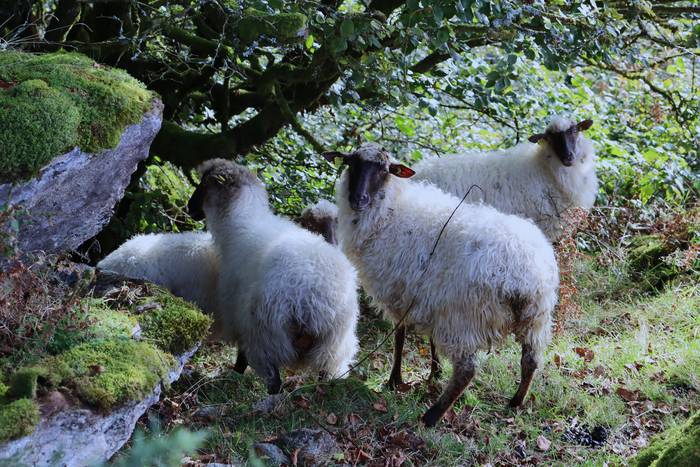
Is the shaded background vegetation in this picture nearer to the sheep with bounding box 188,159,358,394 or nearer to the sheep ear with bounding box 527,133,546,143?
the sheep ear with bounding box 527,133,546,143

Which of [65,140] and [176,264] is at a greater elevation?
[65,140]

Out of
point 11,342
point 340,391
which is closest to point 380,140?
point 340,391

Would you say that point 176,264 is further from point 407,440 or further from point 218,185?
point 407,440

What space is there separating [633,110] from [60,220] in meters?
8.79

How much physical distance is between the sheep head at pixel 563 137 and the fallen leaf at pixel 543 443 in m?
3.30

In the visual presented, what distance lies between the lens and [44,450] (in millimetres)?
3223

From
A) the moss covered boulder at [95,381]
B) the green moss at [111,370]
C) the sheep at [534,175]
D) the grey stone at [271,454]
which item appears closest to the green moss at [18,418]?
the moss covered boulder at [95,381]

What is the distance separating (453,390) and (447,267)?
755 millimetres

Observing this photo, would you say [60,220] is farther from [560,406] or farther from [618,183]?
[618,183]

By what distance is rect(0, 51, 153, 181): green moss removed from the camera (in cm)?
386

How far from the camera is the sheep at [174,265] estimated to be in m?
5.59

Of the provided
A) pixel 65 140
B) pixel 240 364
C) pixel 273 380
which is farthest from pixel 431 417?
pixel 65 140

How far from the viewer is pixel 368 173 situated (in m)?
5.44

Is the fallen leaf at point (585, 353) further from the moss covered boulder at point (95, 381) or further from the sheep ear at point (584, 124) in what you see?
the moss covered boulder at point (95, 381)
